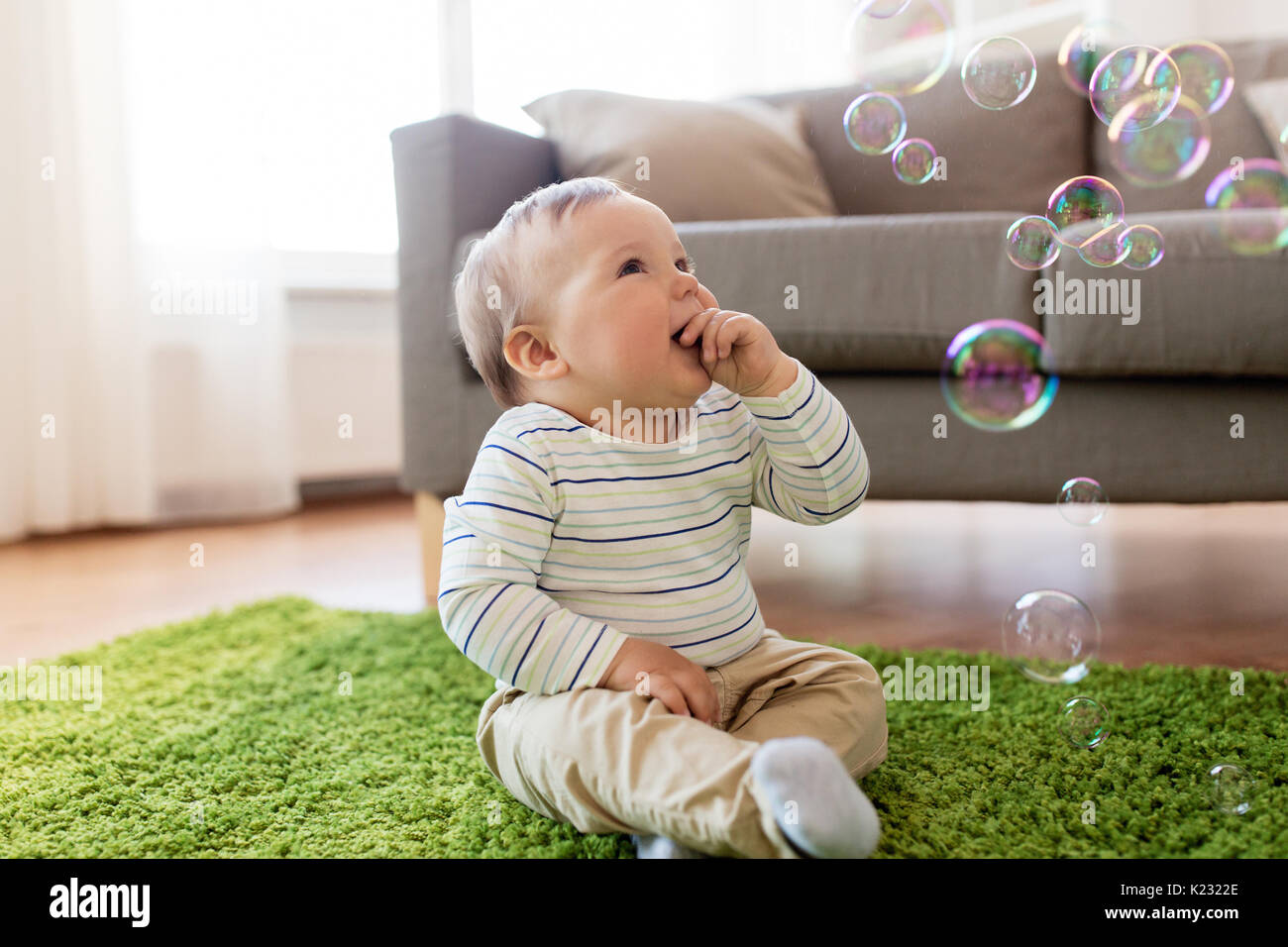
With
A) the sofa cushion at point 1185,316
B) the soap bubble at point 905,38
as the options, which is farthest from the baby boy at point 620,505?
the sofa cushion at point 1185,316

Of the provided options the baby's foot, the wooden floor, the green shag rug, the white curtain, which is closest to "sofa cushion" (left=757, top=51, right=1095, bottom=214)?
the wooden floor

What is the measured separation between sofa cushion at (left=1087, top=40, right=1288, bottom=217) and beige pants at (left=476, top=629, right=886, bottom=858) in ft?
4.56

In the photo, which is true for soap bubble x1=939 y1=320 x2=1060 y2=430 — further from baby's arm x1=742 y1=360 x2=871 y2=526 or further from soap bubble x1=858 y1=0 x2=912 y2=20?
soap bubble x1=858 y1=0 x2=912 y2=20

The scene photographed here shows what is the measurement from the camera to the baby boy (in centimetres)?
71

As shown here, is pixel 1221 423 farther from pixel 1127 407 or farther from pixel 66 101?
pixel 66 101

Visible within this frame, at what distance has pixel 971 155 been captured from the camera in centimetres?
193

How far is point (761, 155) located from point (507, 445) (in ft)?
3.63

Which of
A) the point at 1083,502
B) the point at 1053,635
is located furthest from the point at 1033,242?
the point at 1053,635

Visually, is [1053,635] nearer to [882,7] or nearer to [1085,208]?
[1085,208]

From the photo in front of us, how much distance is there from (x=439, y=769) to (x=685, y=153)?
1060 mm

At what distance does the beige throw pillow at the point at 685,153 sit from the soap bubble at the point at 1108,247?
1.92 ft

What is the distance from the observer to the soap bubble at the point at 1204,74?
1.06 metres

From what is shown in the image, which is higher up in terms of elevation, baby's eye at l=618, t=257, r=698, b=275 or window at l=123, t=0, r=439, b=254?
window at l=123, t=0, r=439, b=254
